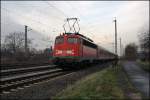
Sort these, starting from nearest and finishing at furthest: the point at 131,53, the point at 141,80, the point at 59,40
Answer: the point at 59,40, the point at 141,80, the point at 131,53

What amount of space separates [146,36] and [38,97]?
5530cm

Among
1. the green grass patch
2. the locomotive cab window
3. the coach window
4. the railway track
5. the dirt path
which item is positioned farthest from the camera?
the locomotive cab window

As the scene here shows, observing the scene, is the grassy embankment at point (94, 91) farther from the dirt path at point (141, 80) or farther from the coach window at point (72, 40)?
the coach window at point (72, 40)

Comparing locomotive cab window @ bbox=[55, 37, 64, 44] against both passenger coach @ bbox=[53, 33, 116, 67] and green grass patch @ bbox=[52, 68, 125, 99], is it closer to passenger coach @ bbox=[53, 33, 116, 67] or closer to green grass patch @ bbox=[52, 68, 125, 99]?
passenger coach @ bbox=[53, 33, 116, 67]

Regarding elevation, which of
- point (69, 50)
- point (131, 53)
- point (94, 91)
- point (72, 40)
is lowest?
point (94, 91)

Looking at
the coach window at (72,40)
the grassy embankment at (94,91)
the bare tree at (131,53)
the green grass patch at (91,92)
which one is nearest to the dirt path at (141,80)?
the grassy embankment at (94,91)

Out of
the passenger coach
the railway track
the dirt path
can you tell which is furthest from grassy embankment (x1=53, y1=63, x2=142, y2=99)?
the passenger coach

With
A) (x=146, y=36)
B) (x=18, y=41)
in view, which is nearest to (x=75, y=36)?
(x=146, y=36)

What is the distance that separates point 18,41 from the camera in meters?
69.6

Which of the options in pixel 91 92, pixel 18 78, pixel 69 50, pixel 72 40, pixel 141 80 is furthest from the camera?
pixel 141 80

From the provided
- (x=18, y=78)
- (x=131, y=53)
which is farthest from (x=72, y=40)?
(x=131, y=53)

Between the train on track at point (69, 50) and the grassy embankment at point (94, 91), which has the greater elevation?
the train on track at point (69, 50)

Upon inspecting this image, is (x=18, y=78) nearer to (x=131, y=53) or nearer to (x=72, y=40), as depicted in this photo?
(x=72, y=40)

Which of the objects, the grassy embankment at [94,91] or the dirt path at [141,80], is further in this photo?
the dirt path at [141,80]
